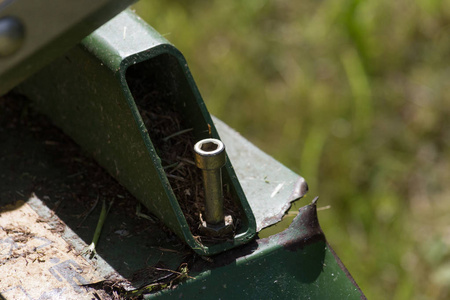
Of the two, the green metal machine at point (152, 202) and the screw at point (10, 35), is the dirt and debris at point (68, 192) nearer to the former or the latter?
the green metal machine at point (152, 202)

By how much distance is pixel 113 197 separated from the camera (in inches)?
62.4

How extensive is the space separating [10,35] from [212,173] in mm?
524

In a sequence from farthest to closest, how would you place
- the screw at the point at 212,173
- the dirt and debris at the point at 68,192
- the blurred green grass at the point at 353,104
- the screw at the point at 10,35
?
the blurred green grass at the point at 353,104
the dirt and debris at the point at 68,192
the screw at the point at 212,173
the screw at the point at 10,35

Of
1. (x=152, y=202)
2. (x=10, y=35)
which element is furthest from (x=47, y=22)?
(x=152, y=202)

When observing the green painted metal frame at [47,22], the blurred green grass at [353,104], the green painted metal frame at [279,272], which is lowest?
the blurred green grass at [353,104]

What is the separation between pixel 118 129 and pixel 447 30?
2854 mm

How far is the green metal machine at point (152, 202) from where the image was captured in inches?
53.1

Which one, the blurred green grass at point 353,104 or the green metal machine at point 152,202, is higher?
the green metal machine at point 152,202

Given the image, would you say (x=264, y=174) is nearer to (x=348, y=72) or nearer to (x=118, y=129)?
(x=118, y=129)

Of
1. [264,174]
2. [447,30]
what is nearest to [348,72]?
[447,30]

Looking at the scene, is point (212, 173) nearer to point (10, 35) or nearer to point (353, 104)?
point (10, 35)

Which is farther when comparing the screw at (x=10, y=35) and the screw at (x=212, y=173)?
the screw at (x=212, y=173)

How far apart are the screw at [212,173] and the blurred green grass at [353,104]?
143 cm

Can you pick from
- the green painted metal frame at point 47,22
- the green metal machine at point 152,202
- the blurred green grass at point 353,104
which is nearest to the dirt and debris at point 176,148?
the green metal machine at point 152,202
